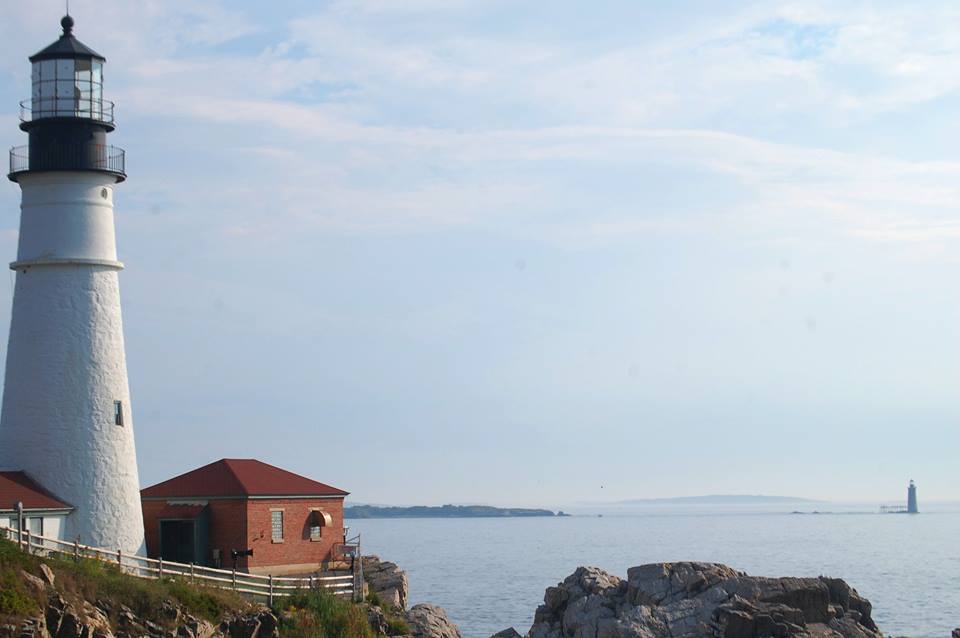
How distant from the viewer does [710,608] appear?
88.4ft

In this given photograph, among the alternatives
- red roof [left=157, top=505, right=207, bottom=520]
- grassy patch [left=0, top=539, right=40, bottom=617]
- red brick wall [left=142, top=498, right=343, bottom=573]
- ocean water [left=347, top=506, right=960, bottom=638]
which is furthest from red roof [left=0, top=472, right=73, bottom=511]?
ocean water [left=347, top=506, right=960, bottom=638]

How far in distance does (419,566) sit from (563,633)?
69247 mm

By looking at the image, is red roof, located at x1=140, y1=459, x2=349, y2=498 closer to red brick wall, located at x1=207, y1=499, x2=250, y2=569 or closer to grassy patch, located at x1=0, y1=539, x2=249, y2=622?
red brick wall, located at x1=207, y1=499, x2=250, y2=569

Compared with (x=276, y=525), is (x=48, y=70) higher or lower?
higher

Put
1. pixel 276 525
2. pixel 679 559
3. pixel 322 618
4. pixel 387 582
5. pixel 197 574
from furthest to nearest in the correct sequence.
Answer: pixel 679 559, pixel 387 582, pixel 276 525, pixel 197 574, pixel 322 618

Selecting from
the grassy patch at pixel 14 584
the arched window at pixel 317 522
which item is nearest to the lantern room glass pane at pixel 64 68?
→ the grassy patch at pixel 14 584

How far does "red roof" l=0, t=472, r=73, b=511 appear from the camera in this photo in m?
28.7

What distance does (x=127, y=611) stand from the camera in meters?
26.8

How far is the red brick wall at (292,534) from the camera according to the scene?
111ft

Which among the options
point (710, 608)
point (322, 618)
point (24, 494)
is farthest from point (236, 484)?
point (710, 608)

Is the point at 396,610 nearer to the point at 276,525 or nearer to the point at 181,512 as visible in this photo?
the point at 276,525

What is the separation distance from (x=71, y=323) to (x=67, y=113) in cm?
525

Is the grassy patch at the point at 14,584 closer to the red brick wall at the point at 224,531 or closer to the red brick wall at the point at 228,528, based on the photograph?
the red brick wall at the point at 224,531

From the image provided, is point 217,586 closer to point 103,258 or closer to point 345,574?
point 345,574
